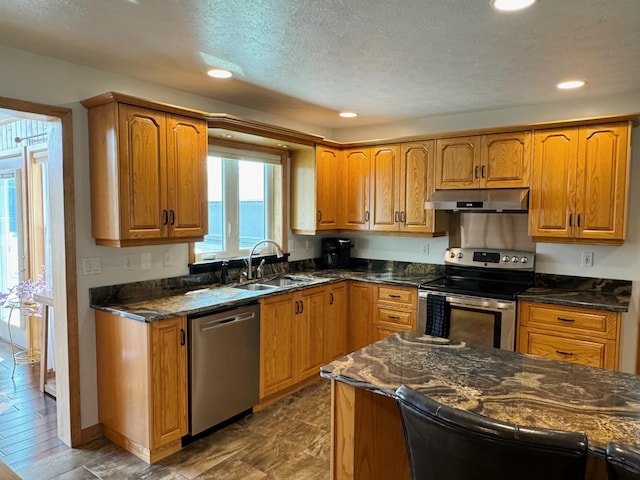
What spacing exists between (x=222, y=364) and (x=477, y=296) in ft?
6.76

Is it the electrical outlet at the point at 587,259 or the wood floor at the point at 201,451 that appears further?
the electrical outlet at the point at 587,259

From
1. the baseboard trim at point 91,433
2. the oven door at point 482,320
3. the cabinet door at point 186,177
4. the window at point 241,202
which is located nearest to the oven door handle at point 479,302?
the oven door at point 482,320

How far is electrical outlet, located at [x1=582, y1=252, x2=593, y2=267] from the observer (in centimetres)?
359

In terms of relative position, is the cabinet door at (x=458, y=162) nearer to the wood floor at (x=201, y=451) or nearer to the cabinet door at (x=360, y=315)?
the cabinet door at (x=360, y=315)

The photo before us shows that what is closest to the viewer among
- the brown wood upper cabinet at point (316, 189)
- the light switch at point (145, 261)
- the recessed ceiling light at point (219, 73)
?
the recessed ceiling light at point (219, 73)

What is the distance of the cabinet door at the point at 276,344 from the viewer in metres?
3.38

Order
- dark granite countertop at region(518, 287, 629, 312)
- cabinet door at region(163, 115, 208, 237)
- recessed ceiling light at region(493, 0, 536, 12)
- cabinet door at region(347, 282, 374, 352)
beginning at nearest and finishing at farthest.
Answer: recessed ceiling light at region(493, 0, 536, 12) → cabinet door at region(163, 115, 208, 237) → dark granite countertop at region(518, 287, 629, 312) → cabinet door at region(347, 282, 374, 352)

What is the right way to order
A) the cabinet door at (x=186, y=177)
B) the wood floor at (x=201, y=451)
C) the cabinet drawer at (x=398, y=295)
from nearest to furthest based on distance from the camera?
the wood floor at (x=201, y=451) < the cabinet door at (x=186, y=177) < the cabinet drawer at (x=398, y=295)

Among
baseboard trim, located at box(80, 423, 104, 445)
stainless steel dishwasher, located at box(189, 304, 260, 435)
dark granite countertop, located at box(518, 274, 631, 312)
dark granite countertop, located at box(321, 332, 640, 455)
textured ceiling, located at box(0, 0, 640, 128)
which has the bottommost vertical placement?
baseboard trim, located at box(80, 423, 104, 445)

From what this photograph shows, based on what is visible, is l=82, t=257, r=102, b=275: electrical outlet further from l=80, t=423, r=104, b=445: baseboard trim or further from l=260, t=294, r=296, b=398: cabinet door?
l=260, t=294, r=296, b=398: cabinet door

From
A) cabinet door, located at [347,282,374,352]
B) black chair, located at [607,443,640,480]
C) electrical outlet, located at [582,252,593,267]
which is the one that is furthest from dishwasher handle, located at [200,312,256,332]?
electrical outlet, located at [582,252,593,267]

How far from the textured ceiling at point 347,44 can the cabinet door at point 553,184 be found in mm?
354

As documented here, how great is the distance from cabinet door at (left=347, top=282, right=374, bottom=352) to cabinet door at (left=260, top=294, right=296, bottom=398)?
0.85m

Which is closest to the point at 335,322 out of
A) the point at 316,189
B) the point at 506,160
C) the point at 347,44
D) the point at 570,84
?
the point at 316,189
